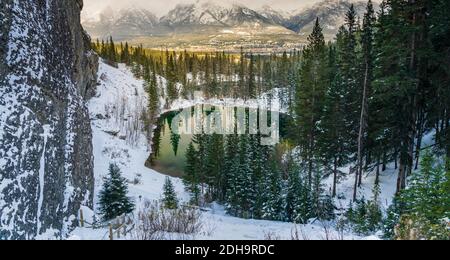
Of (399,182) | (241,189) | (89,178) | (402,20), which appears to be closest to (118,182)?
(89,178)

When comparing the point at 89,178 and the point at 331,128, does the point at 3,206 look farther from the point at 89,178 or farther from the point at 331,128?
the point at 331,128

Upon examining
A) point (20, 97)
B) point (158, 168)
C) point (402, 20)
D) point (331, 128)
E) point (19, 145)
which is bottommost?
point (158, 168)

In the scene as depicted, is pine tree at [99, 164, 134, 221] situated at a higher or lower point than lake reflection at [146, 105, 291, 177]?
higher

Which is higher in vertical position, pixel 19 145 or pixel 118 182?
pixel 19 145

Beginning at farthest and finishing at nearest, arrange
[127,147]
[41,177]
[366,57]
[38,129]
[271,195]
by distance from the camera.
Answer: [127,147], [271,195], [366,57], [38,129], [41,177]

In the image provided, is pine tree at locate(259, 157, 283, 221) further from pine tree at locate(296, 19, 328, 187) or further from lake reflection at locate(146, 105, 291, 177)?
lake reflection at locate(146, 105, 291, 177)

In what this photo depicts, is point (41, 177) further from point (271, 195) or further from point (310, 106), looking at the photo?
point (310, 106)

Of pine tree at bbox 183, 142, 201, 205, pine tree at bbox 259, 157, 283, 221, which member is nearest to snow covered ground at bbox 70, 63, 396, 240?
pine tree at bbox 183, 142, 201, 205

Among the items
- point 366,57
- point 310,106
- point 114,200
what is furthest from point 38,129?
point 310,106

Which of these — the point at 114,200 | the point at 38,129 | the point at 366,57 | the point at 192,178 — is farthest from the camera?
the point at 192,178
